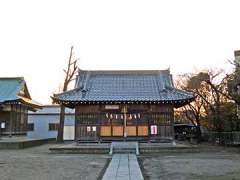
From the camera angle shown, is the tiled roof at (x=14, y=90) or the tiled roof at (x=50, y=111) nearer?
the tiled roof at (x=14, y=90)

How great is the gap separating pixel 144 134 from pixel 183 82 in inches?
731

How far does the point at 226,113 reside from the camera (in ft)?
116

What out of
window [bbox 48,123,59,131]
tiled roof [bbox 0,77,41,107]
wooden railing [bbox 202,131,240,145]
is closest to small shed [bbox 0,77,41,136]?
tiled roof [bbox 0,77,41,107]

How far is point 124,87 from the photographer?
3100cm

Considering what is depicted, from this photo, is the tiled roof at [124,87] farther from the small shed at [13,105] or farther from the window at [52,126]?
the window at [52,126]

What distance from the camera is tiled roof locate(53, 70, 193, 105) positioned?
28.3 metres

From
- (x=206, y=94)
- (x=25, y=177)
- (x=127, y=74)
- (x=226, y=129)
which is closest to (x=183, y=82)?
(x=206, y=94)

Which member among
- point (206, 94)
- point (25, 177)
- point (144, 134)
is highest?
point (206, 94)

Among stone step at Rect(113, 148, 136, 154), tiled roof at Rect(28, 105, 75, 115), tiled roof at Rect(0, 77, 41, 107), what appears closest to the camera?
stone step at Rect(113, 148, 136, 154)

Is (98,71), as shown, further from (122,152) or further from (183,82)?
(183,82)

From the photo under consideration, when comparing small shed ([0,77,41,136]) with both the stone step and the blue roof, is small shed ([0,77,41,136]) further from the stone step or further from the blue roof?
the stone step

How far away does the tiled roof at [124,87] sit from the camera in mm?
28312

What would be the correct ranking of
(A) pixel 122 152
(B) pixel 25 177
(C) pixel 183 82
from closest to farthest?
(B) pixel 25 177 → (A) pixel 122 152 → (C) pixel 183 82

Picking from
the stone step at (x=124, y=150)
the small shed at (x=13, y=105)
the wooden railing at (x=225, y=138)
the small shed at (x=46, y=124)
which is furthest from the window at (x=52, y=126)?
the stone step at (x=124, y=150)
